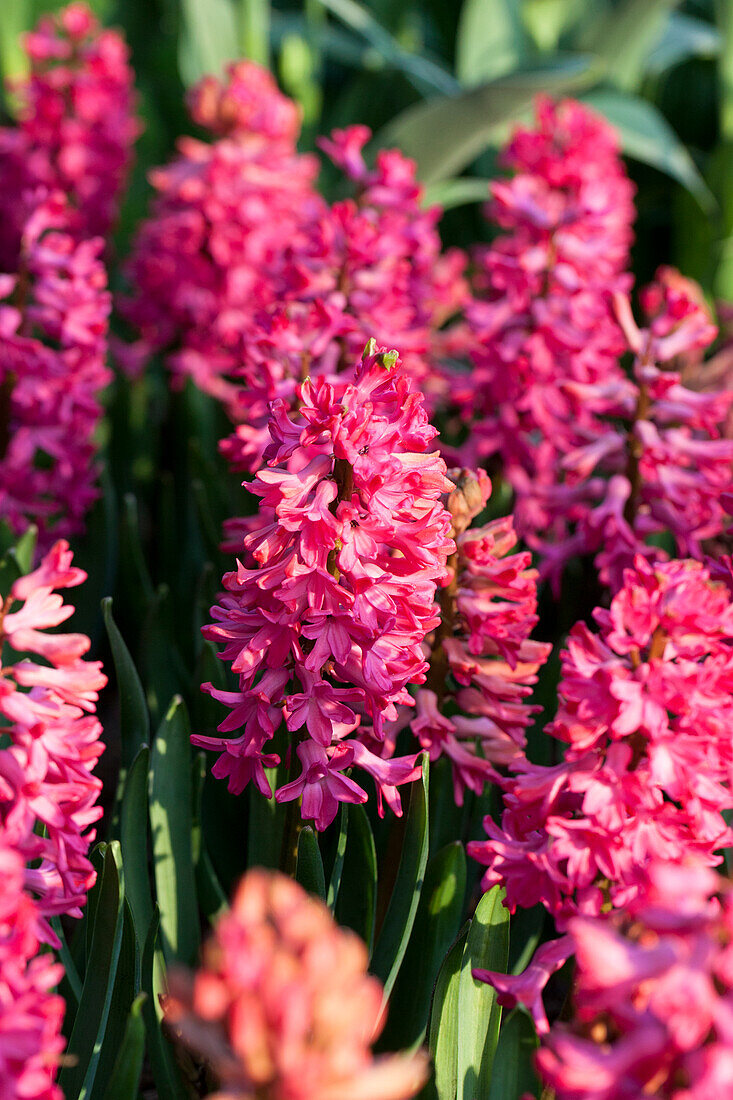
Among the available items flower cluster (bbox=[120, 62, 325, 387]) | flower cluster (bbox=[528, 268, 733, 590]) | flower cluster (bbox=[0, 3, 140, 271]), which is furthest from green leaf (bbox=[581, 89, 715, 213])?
flower cluster (bbox=[528, 268, 733, 590])

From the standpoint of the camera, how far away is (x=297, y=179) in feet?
8.21

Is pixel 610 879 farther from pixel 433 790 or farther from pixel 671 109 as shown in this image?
pixel 671 109

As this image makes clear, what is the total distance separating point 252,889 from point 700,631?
500mm

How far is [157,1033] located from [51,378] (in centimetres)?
114

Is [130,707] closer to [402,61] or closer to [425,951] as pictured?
[425,951]

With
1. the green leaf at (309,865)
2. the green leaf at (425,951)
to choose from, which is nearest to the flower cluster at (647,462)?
the green leaf at (425,951)

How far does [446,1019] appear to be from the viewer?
1.06 m

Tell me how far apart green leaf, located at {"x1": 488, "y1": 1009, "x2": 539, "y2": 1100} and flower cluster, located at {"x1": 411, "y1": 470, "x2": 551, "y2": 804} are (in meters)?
0.31

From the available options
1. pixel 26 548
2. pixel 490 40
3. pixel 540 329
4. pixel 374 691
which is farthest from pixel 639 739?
pixel 490 40

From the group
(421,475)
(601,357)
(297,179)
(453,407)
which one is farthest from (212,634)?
(297,179)

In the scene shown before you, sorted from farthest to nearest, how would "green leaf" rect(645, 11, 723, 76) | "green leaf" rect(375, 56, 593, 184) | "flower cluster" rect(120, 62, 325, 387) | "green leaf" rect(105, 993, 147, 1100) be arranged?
"green leaf" rect(645, 11, 723, 76) < "green leaf" rect(375, 56, 593, 184) < "flower cluster" rect(120, 62, 325, 387) < "green leaf" rect(105, 993, 147, 1100)

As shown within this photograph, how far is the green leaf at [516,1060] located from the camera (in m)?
0.95

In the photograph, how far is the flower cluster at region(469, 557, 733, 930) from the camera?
3.02 feet

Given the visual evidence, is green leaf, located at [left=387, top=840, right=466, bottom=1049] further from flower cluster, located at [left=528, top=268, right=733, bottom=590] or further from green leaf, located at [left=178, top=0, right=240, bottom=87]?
green leaf, located at [left=178, top=0, right=240, bottom=87]
